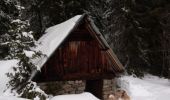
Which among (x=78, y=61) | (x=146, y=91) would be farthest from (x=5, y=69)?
(x=146, y=91)

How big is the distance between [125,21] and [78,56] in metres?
13.3

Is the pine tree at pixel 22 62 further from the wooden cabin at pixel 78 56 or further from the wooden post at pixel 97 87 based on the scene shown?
the wooden post at pixel 97 87

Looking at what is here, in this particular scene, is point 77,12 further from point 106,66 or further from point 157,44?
point 106,66

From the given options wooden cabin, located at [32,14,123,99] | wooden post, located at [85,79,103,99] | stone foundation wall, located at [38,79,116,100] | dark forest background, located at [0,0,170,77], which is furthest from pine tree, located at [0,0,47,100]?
dark forest background, located at [0,0,170,77]

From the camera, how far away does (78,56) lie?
48.8ft

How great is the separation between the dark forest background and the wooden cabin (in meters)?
11.2

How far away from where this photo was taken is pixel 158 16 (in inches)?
1112

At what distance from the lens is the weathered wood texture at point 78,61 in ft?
46.8

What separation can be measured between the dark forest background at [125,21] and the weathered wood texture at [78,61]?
36.7ft

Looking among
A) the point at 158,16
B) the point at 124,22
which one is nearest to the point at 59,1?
the point at 124,22

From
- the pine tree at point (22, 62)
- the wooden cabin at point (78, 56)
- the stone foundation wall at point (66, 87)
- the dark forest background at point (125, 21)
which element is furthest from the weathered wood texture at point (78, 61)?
the dark forest background at point (125, 21)

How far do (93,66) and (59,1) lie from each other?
497 inches

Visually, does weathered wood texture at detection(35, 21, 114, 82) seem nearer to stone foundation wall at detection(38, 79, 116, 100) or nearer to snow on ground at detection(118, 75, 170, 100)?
stone foundation wall at detection(38, 79, 116, 100)

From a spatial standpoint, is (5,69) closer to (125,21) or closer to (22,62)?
(22,62)
